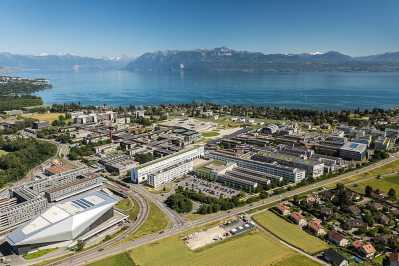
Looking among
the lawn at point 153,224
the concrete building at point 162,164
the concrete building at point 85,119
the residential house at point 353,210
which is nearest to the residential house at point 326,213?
the residential house at point 353,210

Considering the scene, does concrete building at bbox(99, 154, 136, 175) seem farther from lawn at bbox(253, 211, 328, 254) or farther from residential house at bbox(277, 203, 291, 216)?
residential house at bbox(277, 203, 291, 216)

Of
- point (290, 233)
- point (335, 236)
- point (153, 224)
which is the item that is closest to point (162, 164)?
point (153, 224)

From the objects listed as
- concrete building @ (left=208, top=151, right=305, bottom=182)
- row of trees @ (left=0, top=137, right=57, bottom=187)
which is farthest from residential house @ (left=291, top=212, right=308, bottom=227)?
row of trees @ (left=0, top=137, right=57, bottom=187)

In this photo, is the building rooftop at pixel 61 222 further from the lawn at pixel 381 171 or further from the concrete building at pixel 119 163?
the lawn at pixel 381 171

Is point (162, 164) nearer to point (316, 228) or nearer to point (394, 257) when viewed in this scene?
point (316, 228)

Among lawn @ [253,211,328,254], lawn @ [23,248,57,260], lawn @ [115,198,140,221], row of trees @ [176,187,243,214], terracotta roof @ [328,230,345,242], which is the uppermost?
terracotta roof @ [328,230,345,242]

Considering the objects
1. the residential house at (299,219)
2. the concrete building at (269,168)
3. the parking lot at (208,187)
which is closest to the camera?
the residential house at (299,219)

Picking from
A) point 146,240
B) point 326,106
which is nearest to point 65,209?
point 146,240
